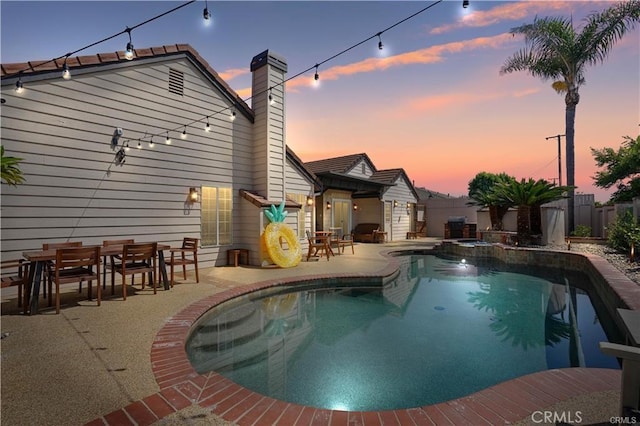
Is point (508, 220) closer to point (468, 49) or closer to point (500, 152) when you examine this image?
point (500, 152)

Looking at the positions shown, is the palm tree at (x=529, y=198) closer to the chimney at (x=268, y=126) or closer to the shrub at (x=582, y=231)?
the shrub at (x=582, y=231)

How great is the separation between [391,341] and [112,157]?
21.4 ft

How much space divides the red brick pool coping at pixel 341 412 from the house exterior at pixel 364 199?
434 inches

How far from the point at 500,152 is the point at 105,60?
13.8m

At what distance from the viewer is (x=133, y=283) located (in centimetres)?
585

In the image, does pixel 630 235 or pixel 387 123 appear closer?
pixel 630 235

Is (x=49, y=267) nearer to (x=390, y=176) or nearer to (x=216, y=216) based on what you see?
(x=216, y=216)

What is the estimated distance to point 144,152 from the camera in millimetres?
6730

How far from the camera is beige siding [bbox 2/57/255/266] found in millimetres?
5215

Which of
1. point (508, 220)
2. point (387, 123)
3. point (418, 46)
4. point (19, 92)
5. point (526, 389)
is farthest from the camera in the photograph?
point (508, 220)

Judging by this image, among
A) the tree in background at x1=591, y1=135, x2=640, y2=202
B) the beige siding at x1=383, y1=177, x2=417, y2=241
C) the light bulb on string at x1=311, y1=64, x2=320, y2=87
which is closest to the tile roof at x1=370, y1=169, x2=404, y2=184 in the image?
the beige siding at x1=383, y1=177, x2=417, y2=241

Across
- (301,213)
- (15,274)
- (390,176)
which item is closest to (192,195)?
(15,274)

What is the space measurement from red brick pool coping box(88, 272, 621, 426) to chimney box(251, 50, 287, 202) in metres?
6.47

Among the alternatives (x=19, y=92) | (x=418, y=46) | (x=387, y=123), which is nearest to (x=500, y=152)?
(x=387, y=123)
